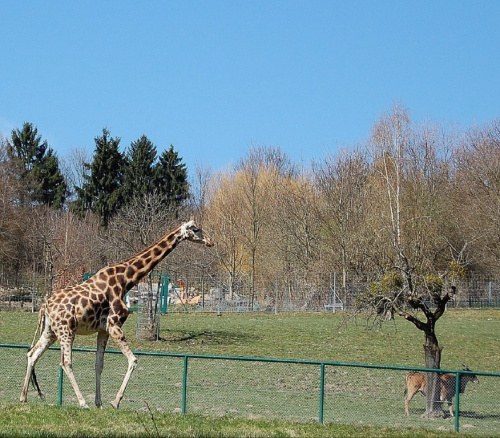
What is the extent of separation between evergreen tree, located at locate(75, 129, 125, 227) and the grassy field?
32.7m

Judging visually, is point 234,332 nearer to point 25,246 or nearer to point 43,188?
point 25,246

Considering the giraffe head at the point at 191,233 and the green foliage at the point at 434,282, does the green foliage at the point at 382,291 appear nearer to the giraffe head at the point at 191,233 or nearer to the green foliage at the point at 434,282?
the green foliage at the point at 434,282

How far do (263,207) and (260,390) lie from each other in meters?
49.1

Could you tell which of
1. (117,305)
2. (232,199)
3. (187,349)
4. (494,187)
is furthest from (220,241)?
(117,305)

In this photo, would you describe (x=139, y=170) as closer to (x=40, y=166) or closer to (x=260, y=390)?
(x=40, y=166)

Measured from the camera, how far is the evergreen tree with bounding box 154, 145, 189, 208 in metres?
79.2

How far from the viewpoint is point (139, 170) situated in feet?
255

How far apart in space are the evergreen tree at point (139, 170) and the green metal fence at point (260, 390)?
52235 millimetres

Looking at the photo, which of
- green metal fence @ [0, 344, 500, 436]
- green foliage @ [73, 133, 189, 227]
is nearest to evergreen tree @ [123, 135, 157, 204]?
green foliage @ [73, 133, 189, 227]

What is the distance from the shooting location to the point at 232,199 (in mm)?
72312

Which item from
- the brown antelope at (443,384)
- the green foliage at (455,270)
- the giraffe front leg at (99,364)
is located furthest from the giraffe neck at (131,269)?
the green foliage at (455,270)

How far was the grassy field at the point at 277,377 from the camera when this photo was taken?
12.6 meters

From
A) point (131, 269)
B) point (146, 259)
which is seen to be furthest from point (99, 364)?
point (146, 259)

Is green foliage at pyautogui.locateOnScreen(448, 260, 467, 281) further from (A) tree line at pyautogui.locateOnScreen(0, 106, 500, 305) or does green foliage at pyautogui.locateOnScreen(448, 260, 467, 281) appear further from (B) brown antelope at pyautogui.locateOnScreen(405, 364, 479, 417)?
(A) tree line at pyautogui.locateOnScreen(0, 106, 500, 305)
